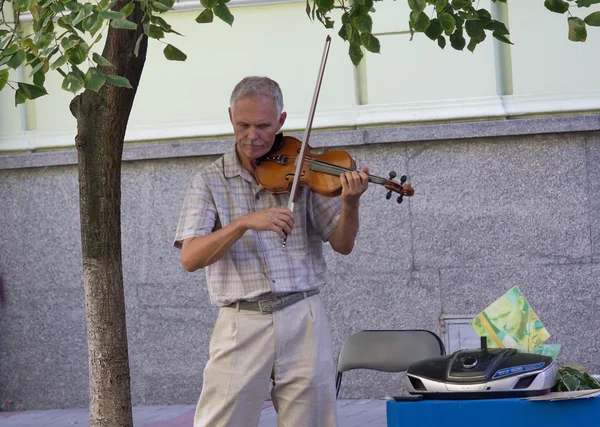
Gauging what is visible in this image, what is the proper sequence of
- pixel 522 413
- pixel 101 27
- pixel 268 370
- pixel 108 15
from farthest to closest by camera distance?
pixel 101 27 → pixel 268 370 → pixel 108 15 → pixel 522 413

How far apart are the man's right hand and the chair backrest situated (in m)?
0.80

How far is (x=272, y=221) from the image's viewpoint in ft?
9.98

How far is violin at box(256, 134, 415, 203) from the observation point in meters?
3.32

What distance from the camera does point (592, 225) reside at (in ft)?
21.4

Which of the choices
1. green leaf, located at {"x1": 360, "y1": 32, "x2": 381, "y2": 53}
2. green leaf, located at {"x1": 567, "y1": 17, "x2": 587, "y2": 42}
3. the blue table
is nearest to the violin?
green leaf, located at {"x1": 360, "y1": 32, "x2": 381, "y2": 53}

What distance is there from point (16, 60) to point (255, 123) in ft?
2.49

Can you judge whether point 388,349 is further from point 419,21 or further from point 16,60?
point 16,60

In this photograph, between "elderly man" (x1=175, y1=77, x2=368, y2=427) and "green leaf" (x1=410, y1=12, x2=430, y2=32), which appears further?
"green leaf" (x1=410, y1=12, x2=430, y2=32)

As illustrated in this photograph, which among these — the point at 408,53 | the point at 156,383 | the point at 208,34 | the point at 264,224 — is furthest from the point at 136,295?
the point at 264,224

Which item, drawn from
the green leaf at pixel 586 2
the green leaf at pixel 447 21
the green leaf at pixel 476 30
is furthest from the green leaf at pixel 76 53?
the green leaf at pixel 586 2

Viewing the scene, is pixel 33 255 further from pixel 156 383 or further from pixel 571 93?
pixel 571 93

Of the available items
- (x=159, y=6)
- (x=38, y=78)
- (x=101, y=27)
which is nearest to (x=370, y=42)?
(x=159, y=6)

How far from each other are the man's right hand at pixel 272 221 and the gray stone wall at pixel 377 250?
12.0 feet

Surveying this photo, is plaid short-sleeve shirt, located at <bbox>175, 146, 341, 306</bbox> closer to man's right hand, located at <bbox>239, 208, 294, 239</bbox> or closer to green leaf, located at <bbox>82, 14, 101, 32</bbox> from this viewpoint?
man's right hand, located at <bbox>239, 208, 294, 239</bbox>
